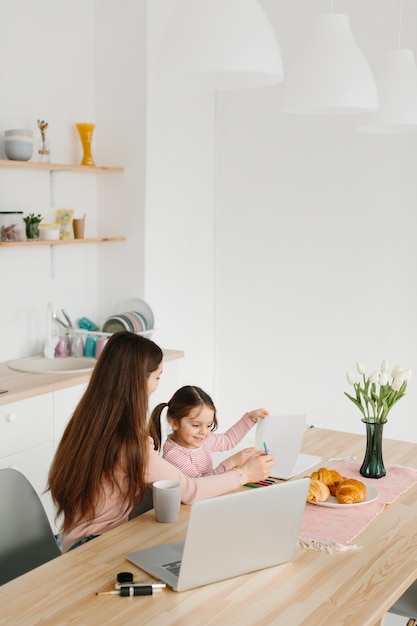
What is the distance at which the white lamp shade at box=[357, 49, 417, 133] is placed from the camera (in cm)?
221

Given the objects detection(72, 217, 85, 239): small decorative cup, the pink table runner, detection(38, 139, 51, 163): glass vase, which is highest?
detection(38, 139, 51, 163): glass vase

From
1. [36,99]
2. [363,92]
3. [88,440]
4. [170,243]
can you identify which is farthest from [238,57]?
[170,243]

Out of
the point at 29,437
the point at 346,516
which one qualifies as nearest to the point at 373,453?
the point at 346,516

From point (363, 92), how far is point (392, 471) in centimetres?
106

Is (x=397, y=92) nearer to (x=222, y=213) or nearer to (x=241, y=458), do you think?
(x=241, y=458)

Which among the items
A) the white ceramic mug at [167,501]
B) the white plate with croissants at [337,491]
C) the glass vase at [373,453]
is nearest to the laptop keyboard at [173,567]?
the white ceramic mug at [167,501]

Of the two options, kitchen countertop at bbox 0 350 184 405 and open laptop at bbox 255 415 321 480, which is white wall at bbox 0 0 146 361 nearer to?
kitchen countertop at bbox 0 350 184 405

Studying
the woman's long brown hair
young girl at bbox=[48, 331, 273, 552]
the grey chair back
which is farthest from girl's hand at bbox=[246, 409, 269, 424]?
the grey chair back

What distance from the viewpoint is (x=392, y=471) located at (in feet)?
7.59

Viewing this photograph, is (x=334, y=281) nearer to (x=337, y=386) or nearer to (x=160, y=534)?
(x=337, y=386)

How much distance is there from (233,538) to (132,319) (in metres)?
2.39

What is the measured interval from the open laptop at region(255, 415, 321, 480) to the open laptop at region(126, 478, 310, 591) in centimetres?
56

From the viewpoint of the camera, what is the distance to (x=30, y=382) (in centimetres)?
320

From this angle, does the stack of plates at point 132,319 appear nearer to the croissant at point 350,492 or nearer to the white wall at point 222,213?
the white wall at point 222,213
